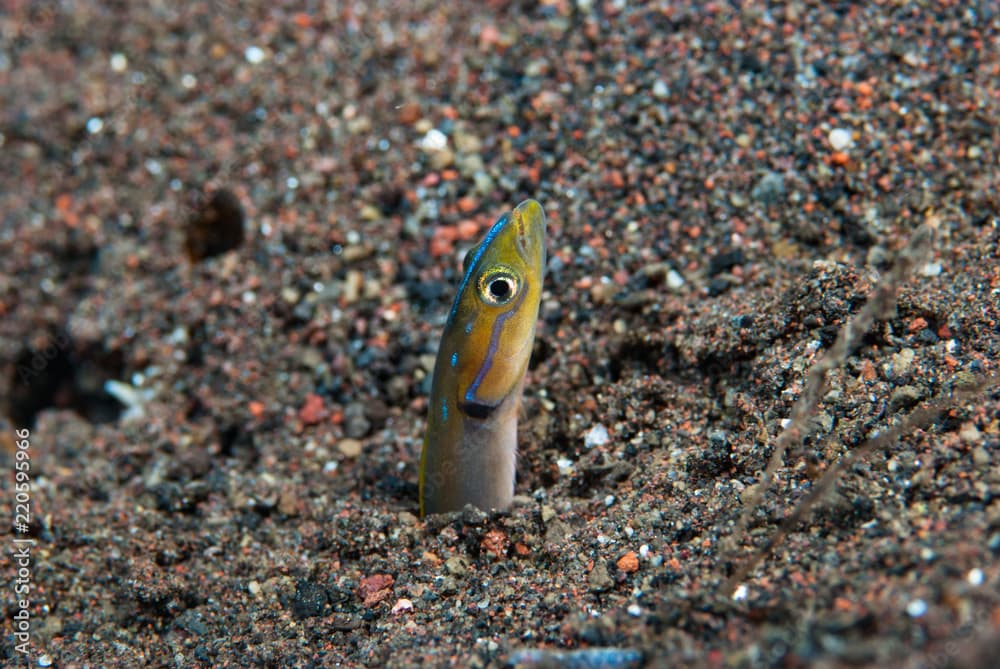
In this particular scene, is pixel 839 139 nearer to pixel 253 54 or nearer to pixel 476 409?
pixel 476 409

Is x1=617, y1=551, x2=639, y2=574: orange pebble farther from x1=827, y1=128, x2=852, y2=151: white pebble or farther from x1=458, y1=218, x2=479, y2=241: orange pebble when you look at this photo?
x1=827, y1=128, x2=852, y2=151: white pebble

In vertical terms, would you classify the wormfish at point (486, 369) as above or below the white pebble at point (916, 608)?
above

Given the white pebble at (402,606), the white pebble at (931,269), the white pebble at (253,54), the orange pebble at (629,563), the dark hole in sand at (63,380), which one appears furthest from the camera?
the white pebble at (253,54)

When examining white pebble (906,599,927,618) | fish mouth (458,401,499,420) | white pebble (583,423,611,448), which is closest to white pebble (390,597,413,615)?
fish mouth (458,401,499,420)

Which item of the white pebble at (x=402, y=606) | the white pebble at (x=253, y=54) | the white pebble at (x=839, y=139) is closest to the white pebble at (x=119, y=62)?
the white pebble at (x=253, y=54)

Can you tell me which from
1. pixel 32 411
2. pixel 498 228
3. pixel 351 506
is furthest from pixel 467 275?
pixel 32 411

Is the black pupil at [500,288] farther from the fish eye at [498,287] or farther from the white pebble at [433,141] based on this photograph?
the white pebble at [433,141]

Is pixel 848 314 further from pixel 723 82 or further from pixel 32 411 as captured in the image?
pixel 32 411
